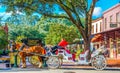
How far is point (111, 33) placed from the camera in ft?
135

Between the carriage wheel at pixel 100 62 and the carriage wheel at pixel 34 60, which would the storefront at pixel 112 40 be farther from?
the carriage wheel at pixel 100 62

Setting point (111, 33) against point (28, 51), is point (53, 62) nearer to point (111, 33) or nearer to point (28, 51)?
point (28, 51)

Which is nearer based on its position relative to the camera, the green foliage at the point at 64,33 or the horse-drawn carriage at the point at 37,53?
the horse-drawn carriage at the point at 37,53

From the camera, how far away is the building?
4019 cm

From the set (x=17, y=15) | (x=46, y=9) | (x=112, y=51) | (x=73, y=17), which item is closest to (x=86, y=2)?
(x=73, y=17)

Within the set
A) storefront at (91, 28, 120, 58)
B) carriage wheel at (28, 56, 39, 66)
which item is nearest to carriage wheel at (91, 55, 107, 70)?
carriage wheel at (28, 56, 39, 66)

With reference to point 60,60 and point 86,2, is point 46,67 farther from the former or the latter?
point 86,2

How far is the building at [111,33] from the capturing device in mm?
40188

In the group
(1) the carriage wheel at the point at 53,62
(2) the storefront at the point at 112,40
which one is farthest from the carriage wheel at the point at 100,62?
(2) the storefront at the point at 112,40

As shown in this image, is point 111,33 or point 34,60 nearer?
point 34,60

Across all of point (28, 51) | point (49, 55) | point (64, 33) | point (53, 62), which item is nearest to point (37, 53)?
point (28, 51)

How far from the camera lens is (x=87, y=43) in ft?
82.3

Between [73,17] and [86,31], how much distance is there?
4.72 feet

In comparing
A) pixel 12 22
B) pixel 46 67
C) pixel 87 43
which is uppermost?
pixel 12 22
